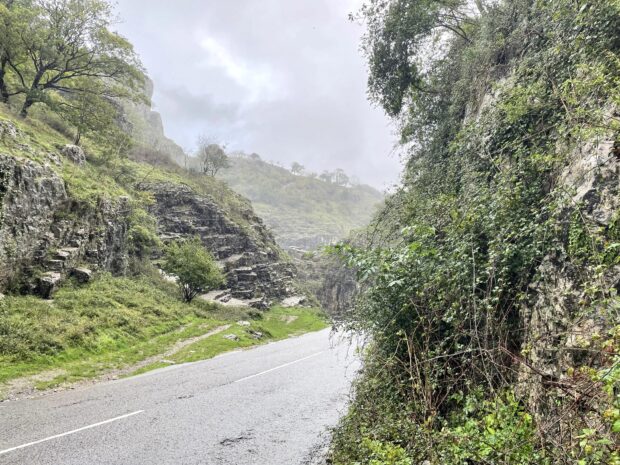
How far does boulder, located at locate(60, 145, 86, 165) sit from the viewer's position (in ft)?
87.7

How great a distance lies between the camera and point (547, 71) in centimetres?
733

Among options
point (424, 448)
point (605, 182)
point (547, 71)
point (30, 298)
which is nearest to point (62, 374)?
point (30, 298)

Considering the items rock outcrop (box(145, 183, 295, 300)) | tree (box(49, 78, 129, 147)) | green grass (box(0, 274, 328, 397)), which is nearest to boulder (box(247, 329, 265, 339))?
green grass (box(0, 274, 328, 397))

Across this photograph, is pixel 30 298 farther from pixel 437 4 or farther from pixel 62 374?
pixel 437 4

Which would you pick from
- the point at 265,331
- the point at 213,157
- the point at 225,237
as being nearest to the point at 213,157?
the point at 213,157

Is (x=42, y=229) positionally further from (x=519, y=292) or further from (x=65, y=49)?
(x=519, y=292)

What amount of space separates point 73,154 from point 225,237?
79.1 feet

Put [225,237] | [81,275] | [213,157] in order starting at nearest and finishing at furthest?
1. [81,275]
2. [225,237]
3. [213,157]

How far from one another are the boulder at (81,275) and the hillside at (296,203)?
10219 cm

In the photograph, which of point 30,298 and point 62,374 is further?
point 30,298

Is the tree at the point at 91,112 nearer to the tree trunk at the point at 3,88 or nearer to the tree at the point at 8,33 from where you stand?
the tree trunk at the point at 3,88

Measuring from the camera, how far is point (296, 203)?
171 meters

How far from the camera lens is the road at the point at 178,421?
21.1 ft

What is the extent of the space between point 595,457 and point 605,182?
3746 millimetres
